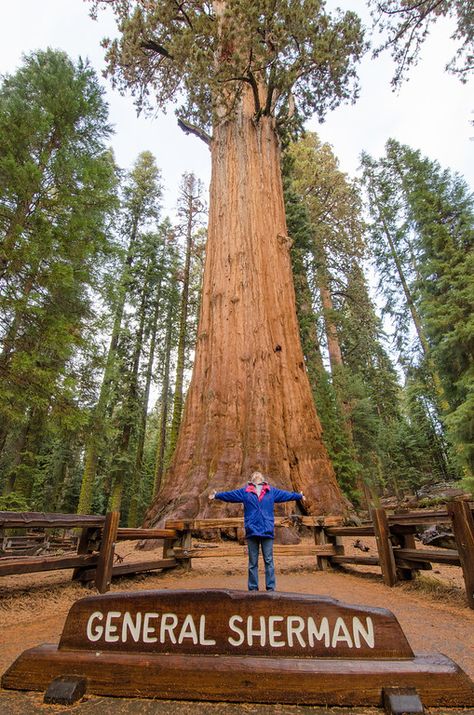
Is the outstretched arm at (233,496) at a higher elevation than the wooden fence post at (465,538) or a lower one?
higher

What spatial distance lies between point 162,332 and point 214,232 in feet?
47.9

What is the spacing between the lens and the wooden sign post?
1.51 meters

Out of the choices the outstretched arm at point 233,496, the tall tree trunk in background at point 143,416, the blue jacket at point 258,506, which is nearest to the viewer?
the blue jacket at point 258,506

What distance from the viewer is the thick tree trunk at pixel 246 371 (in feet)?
24.3

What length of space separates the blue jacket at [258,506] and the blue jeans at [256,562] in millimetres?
95

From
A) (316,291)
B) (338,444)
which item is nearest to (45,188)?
(338,444)

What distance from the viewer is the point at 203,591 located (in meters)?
1.68

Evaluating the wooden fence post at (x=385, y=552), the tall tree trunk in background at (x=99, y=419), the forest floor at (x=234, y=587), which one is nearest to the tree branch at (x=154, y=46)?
the tall tree trunk in background at (x=99, y=419)

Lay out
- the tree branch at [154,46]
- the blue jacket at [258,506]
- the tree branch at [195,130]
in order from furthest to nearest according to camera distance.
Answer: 1. the tree branch at [195,130]
2. the tree branch at [154,46]
3. the blue jacket at [258,506]

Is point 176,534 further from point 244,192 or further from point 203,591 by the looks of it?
point 244,192

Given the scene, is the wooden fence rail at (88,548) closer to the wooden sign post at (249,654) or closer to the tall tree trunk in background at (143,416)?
the wooden sign post at (249,654)

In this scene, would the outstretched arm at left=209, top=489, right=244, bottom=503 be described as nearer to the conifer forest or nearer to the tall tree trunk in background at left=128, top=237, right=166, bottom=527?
the conifer forest

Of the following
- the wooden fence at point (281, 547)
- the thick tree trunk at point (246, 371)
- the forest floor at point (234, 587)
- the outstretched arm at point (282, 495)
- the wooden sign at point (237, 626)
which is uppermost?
the thick tree trunk at point (246, 371)

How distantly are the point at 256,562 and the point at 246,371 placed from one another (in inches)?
188
